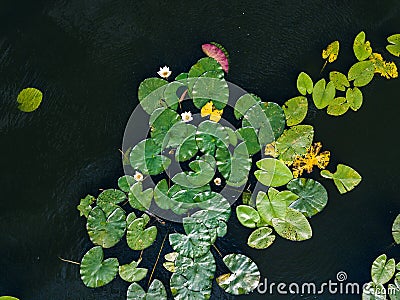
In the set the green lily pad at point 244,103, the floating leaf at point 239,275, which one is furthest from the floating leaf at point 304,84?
the floating leaf at point 239,275

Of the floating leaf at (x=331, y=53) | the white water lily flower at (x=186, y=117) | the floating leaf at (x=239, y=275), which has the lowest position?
the floating leaf at (x=239, y=275)

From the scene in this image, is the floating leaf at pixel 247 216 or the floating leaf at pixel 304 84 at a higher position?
the floating leaf at pixel 304 84

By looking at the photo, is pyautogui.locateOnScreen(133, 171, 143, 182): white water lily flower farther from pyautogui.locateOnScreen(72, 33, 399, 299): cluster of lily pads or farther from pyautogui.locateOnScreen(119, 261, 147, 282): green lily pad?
pyautogui.locateOnScreen(119, 261, 147, 282): green lily pad

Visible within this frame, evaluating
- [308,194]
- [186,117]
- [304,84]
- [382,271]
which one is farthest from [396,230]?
[186,117]

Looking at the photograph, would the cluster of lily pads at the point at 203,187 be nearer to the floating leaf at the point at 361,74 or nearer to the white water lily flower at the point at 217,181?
the white water lily flower at the point at 217,181

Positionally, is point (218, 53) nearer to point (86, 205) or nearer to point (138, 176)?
point (138, 176)

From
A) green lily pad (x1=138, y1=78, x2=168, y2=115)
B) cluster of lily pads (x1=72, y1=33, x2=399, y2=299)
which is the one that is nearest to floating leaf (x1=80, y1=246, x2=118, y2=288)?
cluster of lily pads (x1=72, y1=33, x2=399, y2=299)
